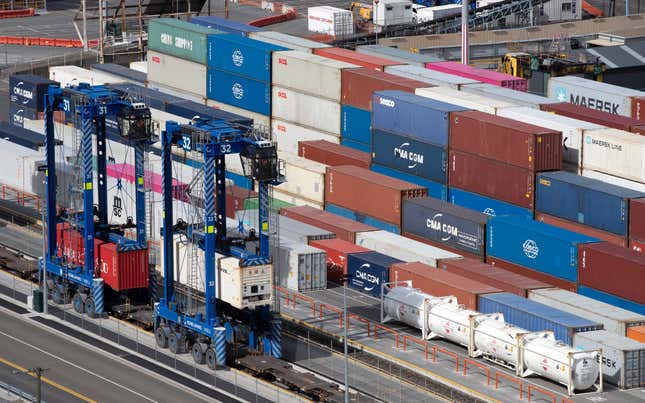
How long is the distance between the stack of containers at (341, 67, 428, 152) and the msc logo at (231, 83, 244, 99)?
12.5 m

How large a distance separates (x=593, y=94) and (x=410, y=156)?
17702 mm

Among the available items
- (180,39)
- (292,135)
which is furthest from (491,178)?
(180,39)

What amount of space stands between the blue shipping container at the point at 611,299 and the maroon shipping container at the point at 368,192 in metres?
14.5

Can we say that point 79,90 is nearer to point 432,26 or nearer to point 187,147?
point 187,147

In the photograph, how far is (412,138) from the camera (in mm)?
108562

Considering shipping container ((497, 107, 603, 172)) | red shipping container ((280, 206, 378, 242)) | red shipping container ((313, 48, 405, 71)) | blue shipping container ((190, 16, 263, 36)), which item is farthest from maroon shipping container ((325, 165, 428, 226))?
blue shipping container ((190, 16, 263, 36))

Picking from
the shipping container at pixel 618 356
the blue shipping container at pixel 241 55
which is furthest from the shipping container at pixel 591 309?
the blue shipping container at pixel 241 55

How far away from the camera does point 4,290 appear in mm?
103500

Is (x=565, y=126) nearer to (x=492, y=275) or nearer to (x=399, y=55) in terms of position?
(x=492, y=275)

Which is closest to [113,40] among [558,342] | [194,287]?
[194,287]

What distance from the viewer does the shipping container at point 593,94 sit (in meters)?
117

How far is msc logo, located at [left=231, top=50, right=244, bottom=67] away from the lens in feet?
420

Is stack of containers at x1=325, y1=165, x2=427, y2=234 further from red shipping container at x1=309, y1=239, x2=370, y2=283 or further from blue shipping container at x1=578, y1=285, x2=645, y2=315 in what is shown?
blue shipping container at x1=578, y1=285, x2=645, y2=315

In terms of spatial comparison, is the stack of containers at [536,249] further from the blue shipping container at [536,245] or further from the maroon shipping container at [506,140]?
the maroon shipping container at [506,140]
